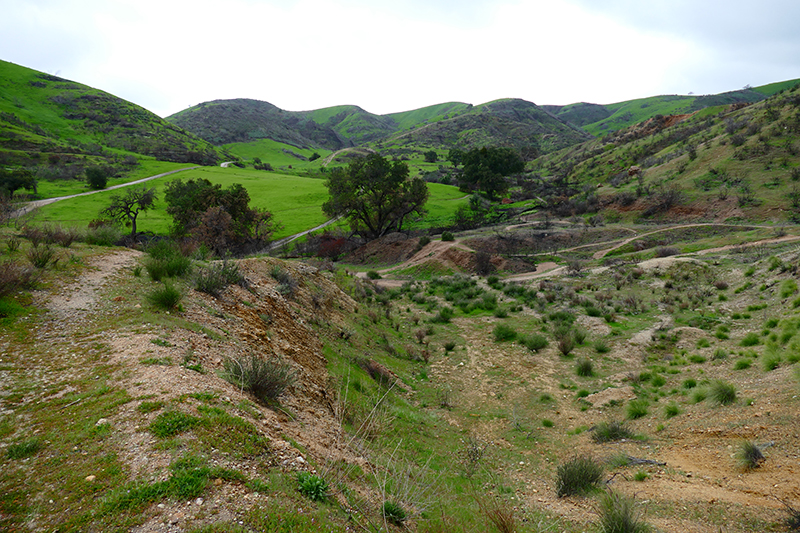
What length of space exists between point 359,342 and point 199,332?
6.57 m

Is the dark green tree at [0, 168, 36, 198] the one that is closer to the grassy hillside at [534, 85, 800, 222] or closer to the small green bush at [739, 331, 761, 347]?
the small green bush at [739, 331, 761, 347]

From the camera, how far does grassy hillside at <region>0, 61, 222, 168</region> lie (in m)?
63.5

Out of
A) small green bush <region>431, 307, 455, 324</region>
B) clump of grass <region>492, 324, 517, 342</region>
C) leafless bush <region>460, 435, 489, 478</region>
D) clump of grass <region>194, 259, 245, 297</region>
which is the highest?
clump of grass <region>194, 259, 245, 297</region>

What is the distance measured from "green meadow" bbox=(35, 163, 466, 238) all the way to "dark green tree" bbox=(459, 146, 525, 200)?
15.8 feet

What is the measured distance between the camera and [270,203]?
55031 mm

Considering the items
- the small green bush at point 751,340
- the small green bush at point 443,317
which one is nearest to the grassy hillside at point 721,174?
the small green bush at point 751,340

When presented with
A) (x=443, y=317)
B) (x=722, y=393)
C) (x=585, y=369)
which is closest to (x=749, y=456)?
(x=722, y=393)

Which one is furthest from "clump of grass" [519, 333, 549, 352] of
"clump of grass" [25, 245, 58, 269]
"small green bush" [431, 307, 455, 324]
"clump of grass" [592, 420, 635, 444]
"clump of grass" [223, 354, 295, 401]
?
"clump of grass" [25, 245, 58, 269]

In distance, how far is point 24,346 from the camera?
480cm

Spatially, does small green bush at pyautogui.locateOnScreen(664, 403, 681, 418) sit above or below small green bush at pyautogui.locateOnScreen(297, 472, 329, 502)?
below

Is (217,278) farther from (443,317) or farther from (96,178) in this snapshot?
(96,178)

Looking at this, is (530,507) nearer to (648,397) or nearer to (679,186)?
(648,397)

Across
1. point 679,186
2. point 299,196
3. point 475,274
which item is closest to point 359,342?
point 475,274

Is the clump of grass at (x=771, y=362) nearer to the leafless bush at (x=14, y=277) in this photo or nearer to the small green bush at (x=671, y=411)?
the small green bush at (x=671, y=411)
